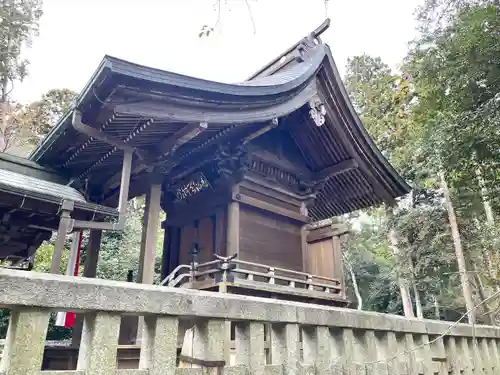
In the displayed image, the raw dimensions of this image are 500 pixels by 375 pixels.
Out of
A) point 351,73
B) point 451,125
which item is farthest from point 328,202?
point 351,73

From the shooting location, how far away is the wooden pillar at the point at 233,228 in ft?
21.9

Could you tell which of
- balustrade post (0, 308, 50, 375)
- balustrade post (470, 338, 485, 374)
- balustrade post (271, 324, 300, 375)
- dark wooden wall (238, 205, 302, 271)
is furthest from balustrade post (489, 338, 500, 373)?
dark wooden wall (238, 205, 302, 271)

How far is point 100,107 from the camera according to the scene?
4.62 m

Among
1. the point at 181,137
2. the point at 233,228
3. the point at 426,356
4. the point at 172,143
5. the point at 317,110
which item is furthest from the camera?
the point at 317,110

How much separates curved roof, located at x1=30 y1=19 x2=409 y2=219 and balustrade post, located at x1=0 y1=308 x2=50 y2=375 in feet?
10.4

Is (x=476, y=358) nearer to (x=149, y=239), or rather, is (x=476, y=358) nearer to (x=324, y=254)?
(x=149, y=239)

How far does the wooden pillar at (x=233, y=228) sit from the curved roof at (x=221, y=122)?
1.20 meters

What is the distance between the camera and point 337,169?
8477 millimetres

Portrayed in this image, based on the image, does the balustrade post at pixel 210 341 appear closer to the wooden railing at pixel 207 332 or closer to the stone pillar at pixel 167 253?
the wooden railing at pixel 207 332

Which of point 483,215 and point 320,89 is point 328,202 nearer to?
point 320,89

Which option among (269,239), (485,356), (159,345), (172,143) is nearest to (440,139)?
(269,239)

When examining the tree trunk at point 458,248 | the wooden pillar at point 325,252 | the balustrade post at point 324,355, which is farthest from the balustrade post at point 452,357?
the tree trunk at point 458,248

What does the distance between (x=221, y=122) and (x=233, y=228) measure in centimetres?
214

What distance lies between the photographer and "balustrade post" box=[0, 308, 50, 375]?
4.25ft
